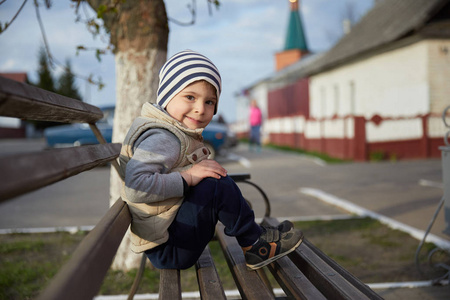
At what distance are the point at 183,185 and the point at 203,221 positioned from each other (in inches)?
9.7

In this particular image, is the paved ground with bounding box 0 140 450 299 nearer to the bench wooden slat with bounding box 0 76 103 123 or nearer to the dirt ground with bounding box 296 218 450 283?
the dirt ground with bounding box 296 218 450 283

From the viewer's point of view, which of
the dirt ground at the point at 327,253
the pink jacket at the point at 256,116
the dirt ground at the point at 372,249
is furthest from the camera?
the pink jacket at the point at 256,116

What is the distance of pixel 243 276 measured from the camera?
7.14ft

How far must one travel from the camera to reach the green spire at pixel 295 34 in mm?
52219

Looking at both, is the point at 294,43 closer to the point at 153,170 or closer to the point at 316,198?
the point at 316,198

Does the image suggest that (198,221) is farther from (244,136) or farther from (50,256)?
(244,136)

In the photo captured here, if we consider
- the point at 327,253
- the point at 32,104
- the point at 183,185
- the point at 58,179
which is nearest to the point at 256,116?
the point at 327,253

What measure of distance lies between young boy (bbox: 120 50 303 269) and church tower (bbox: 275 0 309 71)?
168 feet

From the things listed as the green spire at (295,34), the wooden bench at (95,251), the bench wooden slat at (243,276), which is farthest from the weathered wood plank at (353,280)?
→ the green spire at (295,34)

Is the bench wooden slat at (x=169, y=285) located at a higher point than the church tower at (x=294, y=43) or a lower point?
lower

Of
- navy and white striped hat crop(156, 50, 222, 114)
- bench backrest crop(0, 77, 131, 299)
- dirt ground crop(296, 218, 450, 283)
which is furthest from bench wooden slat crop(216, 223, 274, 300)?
dirt ground crop(296, 218, 450, 283)

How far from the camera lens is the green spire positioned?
52.2 metres

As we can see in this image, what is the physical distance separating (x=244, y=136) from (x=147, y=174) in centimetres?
3940

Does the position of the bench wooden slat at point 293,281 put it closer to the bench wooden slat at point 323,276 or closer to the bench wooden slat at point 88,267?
the bench wooden slat at point 323,276
